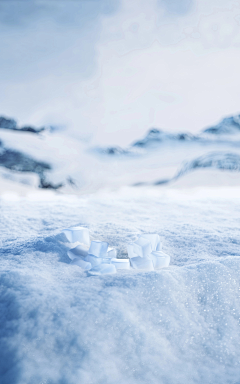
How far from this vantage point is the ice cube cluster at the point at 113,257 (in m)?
0.53

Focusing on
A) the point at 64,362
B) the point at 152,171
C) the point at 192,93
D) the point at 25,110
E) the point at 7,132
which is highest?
the point at 192,93

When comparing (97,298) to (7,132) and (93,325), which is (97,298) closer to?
(93,325)

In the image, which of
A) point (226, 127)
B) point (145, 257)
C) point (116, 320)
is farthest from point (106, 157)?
point (116, 320)

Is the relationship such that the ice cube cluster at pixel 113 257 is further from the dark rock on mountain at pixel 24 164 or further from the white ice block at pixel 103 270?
the dark rock on mountain at pixel 24 164

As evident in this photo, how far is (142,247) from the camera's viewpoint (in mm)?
561

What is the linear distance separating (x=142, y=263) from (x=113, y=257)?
8cm

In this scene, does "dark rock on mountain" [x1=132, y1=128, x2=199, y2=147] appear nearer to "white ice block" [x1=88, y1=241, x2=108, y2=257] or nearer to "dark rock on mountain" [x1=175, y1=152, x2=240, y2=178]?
"dark rock on mountain" [x1=175, y1=152, x2=240, y2=178]

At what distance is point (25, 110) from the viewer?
2.47 m

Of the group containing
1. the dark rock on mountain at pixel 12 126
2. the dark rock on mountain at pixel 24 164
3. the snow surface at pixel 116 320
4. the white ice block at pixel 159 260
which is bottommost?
the snow surface at pixel 116 320

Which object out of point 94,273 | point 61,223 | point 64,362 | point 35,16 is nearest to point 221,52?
point 35,16

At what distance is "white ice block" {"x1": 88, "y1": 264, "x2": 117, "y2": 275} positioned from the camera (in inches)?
20.1

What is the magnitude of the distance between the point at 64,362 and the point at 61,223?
55cm

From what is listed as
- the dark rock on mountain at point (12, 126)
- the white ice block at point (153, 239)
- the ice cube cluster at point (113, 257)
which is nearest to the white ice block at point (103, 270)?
the ice cube cluster at point (113, 257)

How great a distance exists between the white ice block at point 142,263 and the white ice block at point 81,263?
3.8 inches
